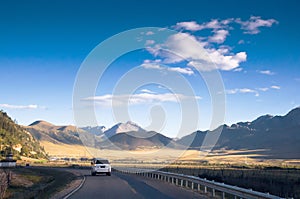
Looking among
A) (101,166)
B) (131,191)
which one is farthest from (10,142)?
(131,191)

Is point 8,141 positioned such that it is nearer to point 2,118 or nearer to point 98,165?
point 2,118

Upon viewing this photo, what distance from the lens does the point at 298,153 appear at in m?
197

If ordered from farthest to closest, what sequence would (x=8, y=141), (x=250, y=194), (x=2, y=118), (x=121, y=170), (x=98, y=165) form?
1. (x=2, y=118)
2. (x=8, y=141)
3. (x=121, y=170)
4. (x=98, y=165)
5. (x=250, y=194)

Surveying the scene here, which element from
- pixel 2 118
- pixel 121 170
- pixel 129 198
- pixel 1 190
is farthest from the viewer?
pixel 2 118

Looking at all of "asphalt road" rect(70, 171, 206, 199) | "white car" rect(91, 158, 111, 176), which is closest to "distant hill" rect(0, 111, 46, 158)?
"white car" rect(91, 158, 111, 176)

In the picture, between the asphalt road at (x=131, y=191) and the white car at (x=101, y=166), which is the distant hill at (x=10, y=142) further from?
the asphalt road at (x=131, y=191)

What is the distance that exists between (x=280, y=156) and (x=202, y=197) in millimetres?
183867

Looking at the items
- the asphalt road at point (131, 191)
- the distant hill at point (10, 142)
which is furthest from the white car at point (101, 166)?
the distant hill at point (10, 142)

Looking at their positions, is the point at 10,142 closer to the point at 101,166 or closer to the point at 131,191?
the point at 101,166

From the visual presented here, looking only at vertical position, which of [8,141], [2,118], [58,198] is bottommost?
[58,198]

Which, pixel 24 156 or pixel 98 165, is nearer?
pixel 98 165

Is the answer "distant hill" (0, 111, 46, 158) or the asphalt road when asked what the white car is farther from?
"distant hill" (0, 111, 46, 158)

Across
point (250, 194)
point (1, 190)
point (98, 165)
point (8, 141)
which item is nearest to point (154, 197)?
point (250, 194)

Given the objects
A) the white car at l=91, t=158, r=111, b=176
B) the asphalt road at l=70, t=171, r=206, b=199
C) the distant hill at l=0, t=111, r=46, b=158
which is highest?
the distant hill at l=0, t=111, r=46, b=158
